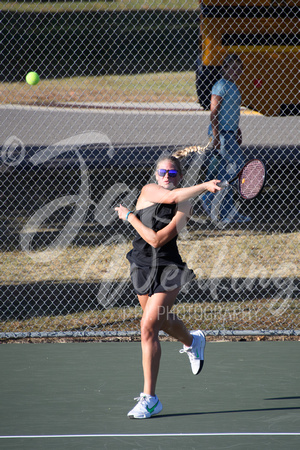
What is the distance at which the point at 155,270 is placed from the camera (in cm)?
448

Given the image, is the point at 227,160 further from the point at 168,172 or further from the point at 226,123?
the point at 168,172

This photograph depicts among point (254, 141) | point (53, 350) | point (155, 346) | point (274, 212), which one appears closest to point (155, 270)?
point (155, 346)

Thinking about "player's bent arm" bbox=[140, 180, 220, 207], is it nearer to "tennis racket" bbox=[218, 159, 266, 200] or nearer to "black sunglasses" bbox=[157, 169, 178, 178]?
"black sunglasses" bbox=[157, 169, 178, 178]

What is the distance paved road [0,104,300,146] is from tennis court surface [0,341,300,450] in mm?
9617

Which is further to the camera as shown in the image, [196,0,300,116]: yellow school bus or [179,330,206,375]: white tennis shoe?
[196,0,300,116]: yellow school bus

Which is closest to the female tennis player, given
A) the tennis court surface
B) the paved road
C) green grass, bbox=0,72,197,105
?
the tennis court surface

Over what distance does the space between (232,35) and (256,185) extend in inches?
274

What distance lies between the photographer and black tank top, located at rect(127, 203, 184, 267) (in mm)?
4559

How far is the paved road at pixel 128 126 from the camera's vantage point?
15959 millimetres

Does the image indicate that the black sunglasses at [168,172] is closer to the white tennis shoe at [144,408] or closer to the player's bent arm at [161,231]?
the player's bent arm at [161,231]

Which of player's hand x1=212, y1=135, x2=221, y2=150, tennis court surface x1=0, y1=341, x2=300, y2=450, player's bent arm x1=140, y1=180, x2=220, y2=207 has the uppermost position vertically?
player's hand x1=212, y1=135, x2=221, y2=150

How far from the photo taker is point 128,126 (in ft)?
58.9

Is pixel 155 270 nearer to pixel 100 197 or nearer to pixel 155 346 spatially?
pixel 155 346

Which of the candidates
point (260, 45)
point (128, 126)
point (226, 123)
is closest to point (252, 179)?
point (226, 123)
